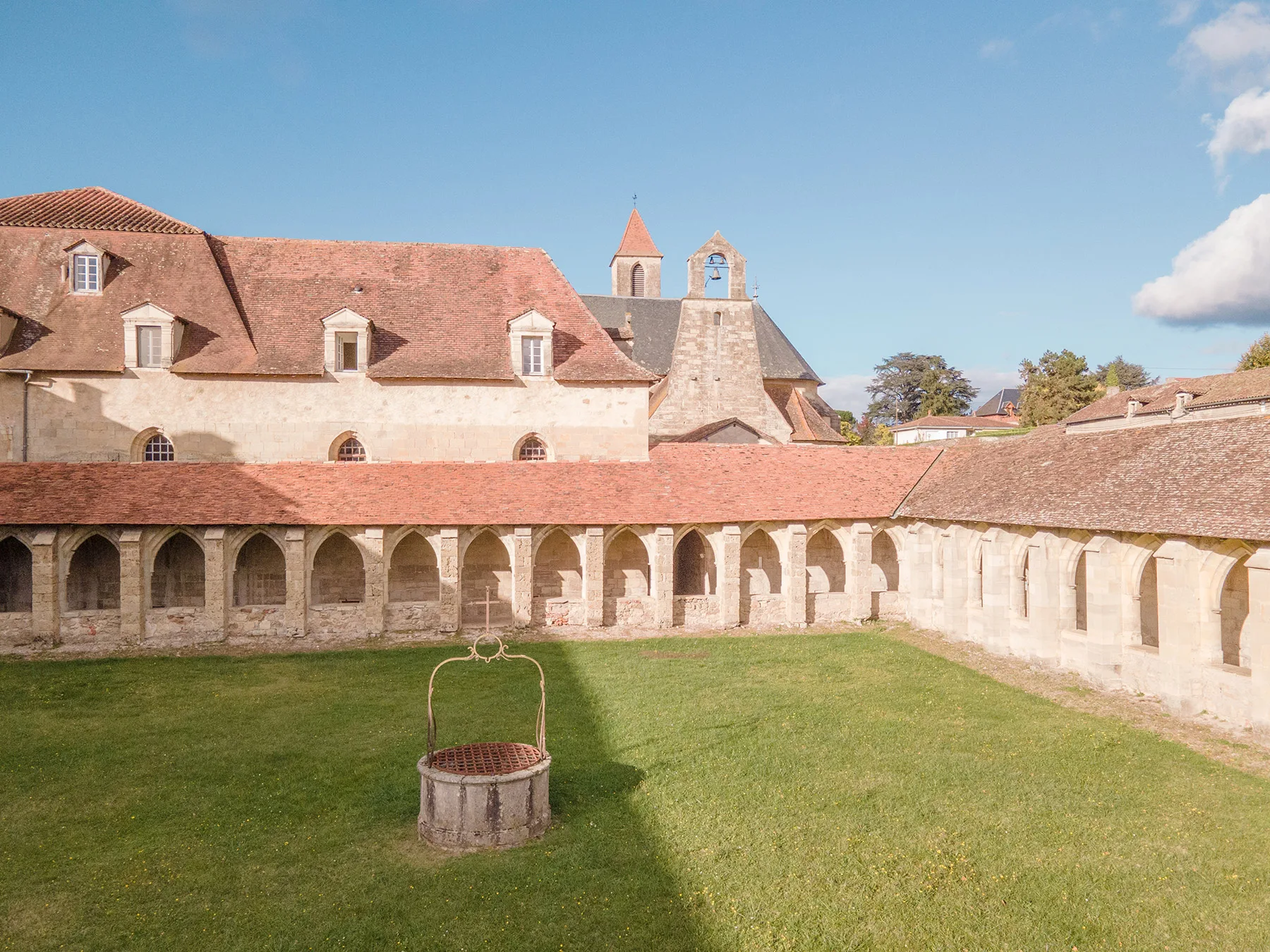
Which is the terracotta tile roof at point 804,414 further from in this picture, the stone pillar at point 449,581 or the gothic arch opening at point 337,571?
the gothic arch opening at point 337,571

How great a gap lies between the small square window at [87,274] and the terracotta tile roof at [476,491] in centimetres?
582

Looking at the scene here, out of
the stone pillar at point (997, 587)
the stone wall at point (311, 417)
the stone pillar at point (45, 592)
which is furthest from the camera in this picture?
the stone wall at point (311, 417)

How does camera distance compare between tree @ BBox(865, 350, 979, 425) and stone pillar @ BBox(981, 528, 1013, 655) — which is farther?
tree @ BBox(865, 350, 979, 425)

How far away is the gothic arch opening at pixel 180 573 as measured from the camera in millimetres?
24625

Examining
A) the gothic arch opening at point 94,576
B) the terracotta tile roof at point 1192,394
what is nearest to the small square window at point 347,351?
the gothic arch opening at point 94,576

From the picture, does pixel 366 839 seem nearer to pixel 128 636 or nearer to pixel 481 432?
pixel 128 636

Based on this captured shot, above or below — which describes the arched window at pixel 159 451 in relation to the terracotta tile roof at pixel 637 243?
below

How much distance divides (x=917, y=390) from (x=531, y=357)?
7456cm

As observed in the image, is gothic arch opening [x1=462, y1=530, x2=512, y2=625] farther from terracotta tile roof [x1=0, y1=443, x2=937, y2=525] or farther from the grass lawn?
the grass lawn

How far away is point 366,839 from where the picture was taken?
1095 cm

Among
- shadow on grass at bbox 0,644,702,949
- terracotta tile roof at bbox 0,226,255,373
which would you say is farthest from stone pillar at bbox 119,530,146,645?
terracotta tile roof at bbox 0,226,255,373

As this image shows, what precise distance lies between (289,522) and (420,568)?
4.33m

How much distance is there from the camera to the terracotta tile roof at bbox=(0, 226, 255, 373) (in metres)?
24.5

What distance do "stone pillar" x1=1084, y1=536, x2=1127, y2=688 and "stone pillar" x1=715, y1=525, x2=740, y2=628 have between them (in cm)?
908
